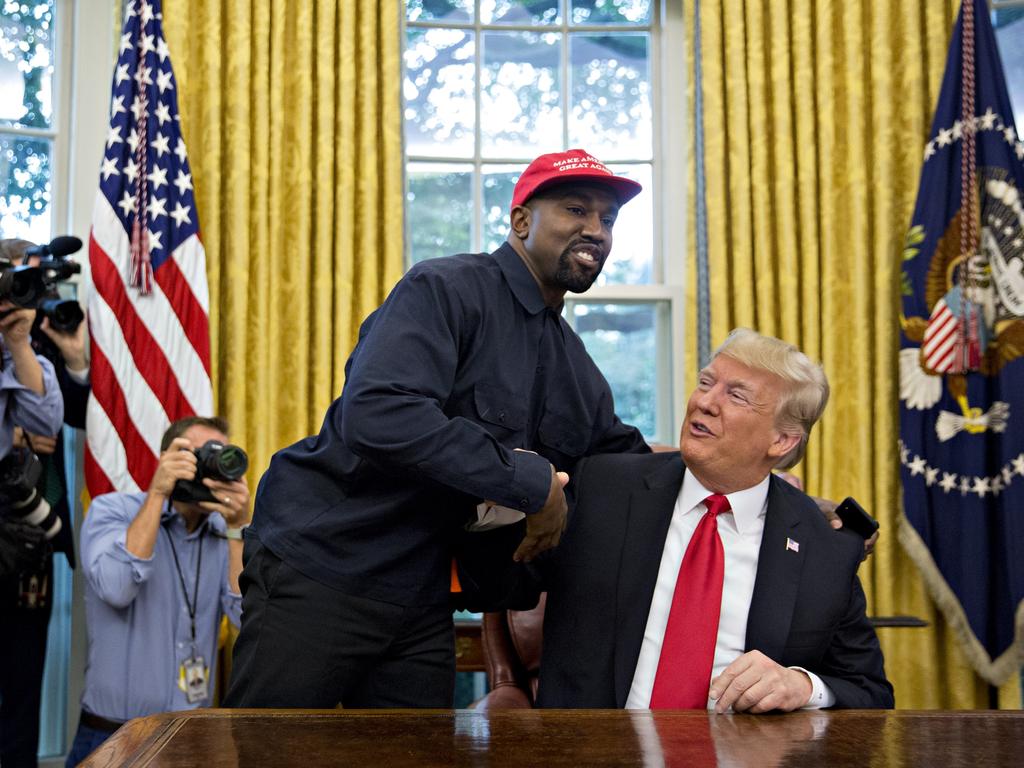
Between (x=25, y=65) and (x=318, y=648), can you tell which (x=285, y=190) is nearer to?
(x=25, y=65)

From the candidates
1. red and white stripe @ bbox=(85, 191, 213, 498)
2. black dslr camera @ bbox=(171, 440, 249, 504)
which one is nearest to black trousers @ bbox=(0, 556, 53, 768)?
red and white stripe @ bbox=(85, 191, 213, 498)

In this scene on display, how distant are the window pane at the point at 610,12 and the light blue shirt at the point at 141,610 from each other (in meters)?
2.27

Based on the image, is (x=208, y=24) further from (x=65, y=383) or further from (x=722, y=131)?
(x=722, y=131)

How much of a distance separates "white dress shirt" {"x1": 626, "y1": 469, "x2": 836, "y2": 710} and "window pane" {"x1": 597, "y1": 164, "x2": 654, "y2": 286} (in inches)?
82.6

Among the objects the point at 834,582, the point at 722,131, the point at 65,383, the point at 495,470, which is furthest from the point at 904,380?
the point at 65,383

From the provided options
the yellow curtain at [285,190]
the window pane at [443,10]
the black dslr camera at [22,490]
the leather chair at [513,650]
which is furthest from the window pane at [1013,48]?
the black dslr camera at [22,490]

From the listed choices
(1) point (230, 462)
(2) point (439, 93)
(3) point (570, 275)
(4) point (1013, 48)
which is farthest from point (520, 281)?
(4) point (1013, 48)

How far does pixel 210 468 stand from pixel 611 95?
6.83 feet

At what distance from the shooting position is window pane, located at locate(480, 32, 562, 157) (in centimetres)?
407

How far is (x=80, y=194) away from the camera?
3727mm

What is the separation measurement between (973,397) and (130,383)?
2618mm

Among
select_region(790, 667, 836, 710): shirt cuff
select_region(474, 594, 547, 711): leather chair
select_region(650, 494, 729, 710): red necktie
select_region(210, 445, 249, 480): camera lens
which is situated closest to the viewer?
select_region(790, 667, 836, 710): shirt cuff

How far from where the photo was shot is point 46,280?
113 inches

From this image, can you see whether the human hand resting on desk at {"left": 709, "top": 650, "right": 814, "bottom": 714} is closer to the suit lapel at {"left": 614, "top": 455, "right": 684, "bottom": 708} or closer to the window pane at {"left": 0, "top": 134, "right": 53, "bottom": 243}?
the suit lapel at {"left": 614, "top": 455, "right": 684, "bottom": 708}
